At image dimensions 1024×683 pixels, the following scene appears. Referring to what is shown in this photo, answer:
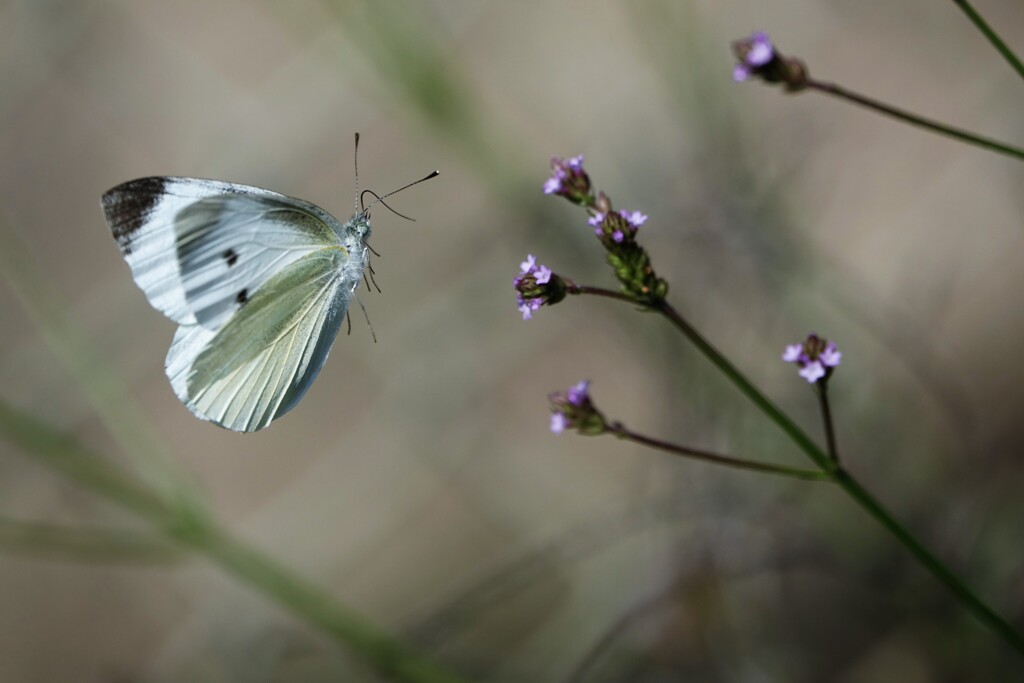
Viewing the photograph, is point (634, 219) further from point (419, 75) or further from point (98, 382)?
point (98, 382)

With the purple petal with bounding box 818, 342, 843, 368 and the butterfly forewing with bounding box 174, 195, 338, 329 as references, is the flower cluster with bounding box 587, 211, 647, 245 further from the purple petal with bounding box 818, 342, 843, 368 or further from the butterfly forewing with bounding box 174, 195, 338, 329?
the butterfly forewing with bounding box 174, 195, 338, 329

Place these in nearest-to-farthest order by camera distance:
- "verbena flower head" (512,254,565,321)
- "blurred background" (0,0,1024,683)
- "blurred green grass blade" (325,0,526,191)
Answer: "verbena flower head" (512,254,565,321) → "blurred green grass blade" (325,0,526,191) → "blurred background" (0,0,1024,683)

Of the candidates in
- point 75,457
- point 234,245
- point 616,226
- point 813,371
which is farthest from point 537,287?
point 75,457

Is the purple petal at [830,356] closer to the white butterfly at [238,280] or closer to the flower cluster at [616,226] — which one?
the flower cluster at [616,226]

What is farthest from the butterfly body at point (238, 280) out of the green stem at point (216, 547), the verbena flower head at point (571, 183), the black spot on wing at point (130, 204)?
the verbena flower head at point (571, 183)

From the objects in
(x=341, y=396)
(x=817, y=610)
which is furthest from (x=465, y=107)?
(x=341, y=396)

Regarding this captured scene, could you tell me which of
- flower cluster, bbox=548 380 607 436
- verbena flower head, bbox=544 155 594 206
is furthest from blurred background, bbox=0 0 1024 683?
flower cluster, bbox=548 380 607 436
